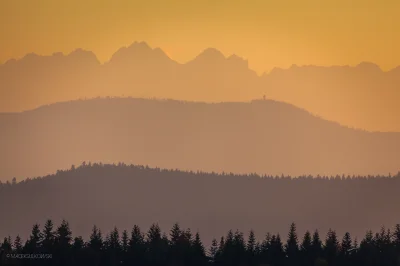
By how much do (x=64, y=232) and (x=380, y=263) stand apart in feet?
169

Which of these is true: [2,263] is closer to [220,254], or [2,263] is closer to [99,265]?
[99,265]

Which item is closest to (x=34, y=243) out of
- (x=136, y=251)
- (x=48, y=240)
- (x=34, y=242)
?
(x=34, y=242)

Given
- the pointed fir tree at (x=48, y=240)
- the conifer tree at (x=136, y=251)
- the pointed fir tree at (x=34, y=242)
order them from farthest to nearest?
the conifer tree at (x=136, y=251) → the pointed fir tree at (x=48, y=240) → the pointed fir tree at (x=34, y=242)

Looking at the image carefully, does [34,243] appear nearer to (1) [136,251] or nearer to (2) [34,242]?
(2) [34,242]

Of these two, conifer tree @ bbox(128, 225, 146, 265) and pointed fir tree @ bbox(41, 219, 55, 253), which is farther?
conifer tree @ bbox(128, 225, 146, 265)

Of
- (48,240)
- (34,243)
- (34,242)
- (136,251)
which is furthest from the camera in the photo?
(136,251)

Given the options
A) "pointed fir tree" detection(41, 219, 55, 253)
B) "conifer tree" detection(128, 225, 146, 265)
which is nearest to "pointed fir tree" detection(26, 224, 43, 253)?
"pointed fir tree" detection(41, 219, 55, 253)

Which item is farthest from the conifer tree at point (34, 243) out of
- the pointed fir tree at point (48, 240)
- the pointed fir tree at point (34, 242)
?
the pointed fir tree at point (48, 240)

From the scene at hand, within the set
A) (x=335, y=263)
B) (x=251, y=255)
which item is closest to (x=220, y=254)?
(x=251, y=255)

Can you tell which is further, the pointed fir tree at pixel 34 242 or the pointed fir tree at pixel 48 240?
the pointed fir tree at pixel 48 240

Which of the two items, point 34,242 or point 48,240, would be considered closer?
point 34,242

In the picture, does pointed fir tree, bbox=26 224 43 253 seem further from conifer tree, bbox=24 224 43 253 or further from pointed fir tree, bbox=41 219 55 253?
pointed fir tree, bbox=41 219 55 253

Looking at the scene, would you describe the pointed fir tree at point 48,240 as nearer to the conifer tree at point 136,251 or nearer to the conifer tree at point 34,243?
the conifer tree at point 34,243

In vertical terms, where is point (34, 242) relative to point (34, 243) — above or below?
above
